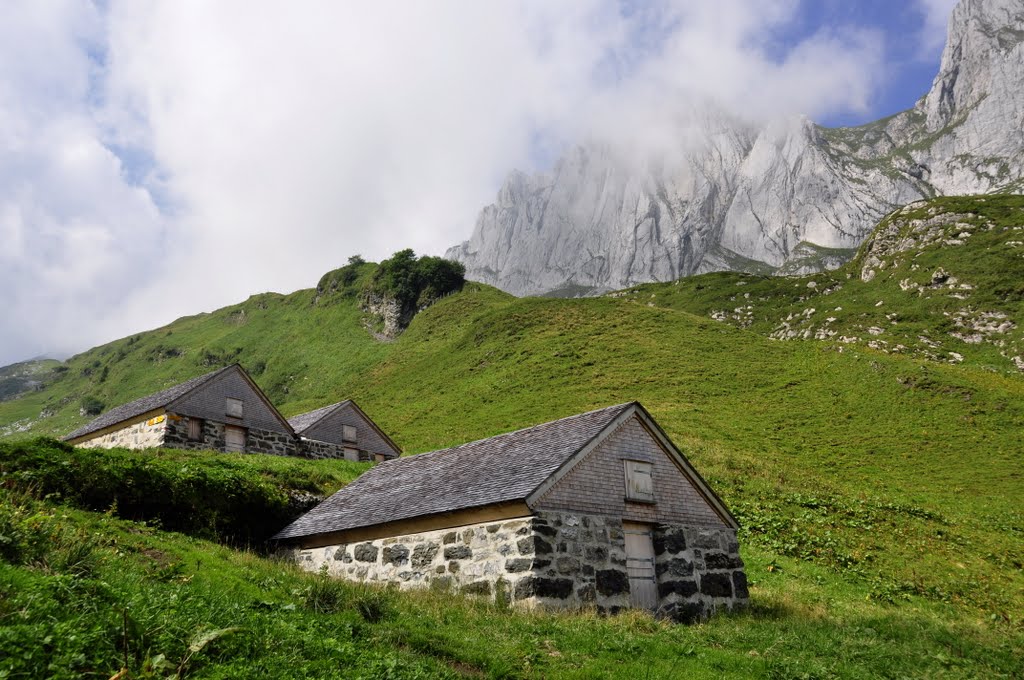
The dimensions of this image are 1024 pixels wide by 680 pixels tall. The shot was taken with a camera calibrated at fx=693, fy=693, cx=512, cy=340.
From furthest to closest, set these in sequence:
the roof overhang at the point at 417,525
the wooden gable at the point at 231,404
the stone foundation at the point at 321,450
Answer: the stone foundation at the point at 321,450
the wooden gable at the point at 231,404
the roof overhang at the point at 417,525

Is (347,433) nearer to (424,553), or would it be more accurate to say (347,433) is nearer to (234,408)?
(234,408)

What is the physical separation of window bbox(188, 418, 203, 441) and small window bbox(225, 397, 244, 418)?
1531mm

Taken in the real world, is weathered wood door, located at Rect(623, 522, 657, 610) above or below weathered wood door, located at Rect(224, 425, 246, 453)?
below

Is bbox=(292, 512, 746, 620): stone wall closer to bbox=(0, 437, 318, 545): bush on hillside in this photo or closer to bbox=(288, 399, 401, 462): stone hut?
bbox=(0, 437, 318, 545): bush on hillside

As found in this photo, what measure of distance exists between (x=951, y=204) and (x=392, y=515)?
3801 inches

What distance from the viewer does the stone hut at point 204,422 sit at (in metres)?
34.1

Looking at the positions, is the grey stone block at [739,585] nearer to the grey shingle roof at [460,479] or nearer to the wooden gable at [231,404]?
the grey shingle roof at [460,479]

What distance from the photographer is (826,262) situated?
189m

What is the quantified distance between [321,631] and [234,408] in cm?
2974

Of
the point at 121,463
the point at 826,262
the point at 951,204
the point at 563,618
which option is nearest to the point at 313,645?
the point at 563,618

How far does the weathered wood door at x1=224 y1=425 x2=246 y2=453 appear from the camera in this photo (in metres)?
36.1

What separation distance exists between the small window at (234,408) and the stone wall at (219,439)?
0.78m

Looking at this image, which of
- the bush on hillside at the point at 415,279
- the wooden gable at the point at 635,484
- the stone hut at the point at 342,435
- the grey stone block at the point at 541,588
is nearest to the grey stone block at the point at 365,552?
Answer: the grey stone block at the point at 541,588

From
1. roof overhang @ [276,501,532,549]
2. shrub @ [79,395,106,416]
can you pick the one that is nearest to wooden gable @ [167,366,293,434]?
roof overhang @ [276,501,532,549]
